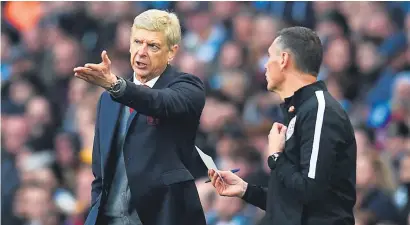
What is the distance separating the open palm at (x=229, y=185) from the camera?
5762 mm

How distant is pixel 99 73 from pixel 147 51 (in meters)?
0.52

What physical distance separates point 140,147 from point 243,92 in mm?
5594

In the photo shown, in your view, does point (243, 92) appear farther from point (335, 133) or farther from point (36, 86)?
point (335, 133)

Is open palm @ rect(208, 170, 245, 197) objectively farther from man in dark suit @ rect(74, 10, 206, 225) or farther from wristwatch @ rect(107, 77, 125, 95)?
wristwatch @ rect(107, 77, 125, 95)

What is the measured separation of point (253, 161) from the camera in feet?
31.0

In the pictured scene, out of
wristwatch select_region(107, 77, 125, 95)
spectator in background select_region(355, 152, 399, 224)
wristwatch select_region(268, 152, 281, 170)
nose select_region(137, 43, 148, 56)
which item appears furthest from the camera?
spectator in background select_region(355, 152, 399, 224)

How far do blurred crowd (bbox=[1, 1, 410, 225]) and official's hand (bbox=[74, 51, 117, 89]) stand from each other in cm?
362

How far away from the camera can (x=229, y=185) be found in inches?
229

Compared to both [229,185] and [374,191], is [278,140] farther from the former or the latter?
[374,191]

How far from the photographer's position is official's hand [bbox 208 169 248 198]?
18.9 ft

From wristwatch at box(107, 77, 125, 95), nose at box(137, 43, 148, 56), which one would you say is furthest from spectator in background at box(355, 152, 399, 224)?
wristwatch at box(107, 77, 125, 95)

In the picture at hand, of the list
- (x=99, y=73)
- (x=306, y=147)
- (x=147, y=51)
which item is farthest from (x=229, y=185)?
(x=99, y=73)

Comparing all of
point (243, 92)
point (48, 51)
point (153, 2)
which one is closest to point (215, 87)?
point (243, 92)

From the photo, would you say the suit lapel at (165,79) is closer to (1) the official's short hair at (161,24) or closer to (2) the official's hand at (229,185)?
(1) the official's short hair at (161,24)
